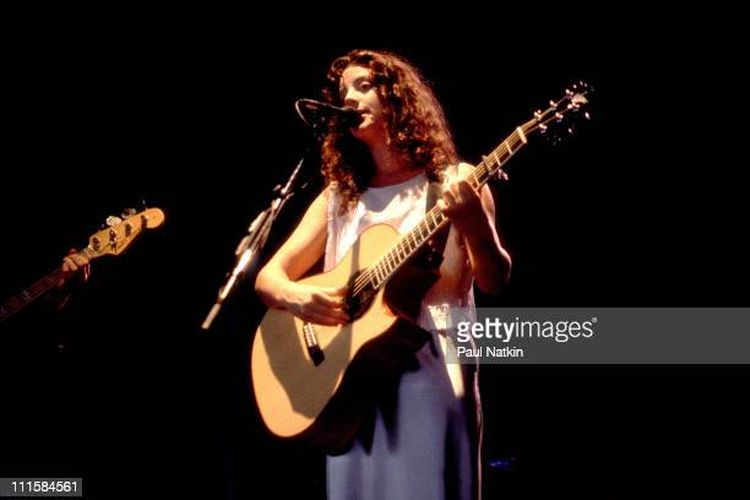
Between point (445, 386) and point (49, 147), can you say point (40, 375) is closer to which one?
point (49, 147)

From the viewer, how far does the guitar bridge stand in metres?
2.29

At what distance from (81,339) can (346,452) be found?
3.13 metres

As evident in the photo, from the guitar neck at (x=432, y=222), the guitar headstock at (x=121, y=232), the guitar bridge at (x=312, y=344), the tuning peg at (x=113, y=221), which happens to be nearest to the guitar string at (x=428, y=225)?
the guitar neck at (x=432, y=222)

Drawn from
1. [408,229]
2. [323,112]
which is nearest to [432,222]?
[408,229]

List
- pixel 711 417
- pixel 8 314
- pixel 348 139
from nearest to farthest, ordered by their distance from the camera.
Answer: pixel 348 139
pixel 711 417
pixel 8 314

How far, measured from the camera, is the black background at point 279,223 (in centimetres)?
352

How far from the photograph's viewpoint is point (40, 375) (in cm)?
484

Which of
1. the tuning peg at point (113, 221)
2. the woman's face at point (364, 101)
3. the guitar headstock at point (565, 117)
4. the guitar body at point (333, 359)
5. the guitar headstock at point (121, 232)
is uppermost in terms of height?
the tuning peg at point (113, 221)

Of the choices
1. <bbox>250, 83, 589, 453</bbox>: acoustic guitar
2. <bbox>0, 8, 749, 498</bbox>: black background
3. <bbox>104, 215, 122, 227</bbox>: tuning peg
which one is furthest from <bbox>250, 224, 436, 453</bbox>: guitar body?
<bbox>104, 215, 122, 227</bbox>: tuning peg

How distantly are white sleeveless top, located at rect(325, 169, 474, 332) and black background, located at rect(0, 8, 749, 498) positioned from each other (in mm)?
817

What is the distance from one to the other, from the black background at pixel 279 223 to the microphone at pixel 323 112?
36.6 inches

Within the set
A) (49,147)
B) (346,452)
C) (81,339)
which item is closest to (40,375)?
(81,339)

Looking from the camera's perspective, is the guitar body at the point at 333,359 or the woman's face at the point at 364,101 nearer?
the guitar body at the point at 333,359

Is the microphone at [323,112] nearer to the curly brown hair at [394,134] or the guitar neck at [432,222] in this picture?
the curly brown hair at [394,134]
